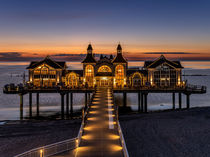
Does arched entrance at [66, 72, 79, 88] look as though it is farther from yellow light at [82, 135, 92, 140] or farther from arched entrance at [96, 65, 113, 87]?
yellow light at [82, 135, 92, 140]

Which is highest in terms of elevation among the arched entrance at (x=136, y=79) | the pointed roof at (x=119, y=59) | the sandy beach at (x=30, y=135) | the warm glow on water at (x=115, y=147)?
the pointed roof at (x=119, y=59)

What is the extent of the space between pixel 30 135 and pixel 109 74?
27.4 m

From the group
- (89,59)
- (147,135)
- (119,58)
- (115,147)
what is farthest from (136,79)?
(115,147)

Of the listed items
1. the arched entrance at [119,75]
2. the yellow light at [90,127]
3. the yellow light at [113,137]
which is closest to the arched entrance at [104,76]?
the arched entrance at [119,75]

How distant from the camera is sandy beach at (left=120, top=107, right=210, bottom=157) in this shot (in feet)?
65.5

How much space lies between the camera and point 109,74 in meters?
51.1

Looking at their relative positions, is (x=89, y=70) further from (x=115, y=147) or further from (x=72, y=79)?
(x=115, y=147)

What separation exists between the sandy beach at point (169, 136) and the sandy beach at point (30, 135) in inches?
280

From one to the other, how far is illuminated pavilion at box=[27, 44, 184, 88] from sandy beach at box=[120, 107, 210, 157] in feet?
58.6

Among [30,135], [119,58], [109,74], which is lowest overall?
[30,135]

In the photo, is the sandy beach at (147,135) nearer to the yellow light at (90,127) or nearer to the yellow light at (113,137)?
the yellow light at (113,137)

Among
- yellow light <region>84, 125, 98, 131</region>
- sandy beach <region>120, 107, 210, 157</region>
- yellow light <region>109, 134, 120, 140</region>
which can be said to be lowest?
sandy beach <region>120, 107, 210, 157</region>

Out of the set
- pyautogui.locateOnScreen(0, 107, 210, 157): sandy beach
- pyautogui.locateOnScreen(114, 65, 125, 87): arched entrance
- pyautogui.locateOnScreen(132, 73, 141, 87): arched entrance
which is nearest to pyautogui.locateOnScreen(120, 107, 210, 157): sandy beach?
pyautogui.locateOnScreen(0, 107, 210, 157): sandy beach

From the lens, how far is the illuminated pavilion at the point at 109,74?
168 feet
